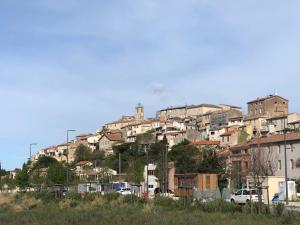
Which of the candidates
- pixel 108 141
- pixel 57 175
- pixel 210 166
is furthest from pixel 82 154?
pixel 210 166

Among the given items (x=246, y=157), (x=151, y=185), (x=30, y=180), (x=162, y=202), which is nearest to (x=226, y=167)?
(x=246, y=157)

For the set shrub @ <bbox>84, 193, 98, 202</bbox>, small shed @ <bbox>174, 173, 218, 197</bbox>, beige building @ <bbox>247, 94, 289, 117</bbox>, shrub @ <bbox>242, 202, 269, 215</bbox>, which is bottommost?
shrub @ <bbox>84, 193, 98, 202</bbox>

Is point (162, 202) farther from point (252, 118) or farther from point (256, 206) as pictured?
point (252, 118)

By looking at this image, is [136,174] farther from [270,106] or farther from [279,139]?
[270,106]

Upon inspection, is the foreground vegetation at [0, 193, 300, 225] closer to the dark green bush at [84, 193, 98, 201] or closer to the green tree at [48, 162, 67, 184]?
the dark green bush at [84, 193, 98, 201]

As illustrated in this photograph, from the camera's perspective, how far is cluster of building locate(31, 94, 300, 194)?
86812 mm

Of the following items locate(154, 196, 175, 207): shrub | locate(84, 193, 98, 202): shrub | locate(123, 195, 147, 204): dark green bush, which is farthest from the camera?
locate(84, 193, 98, 202): shrub

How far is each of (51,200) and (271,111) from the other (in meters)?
111

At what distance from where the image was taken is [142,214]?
3228 cm

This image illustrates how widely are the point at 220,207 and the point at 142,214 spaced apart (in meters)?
5.77

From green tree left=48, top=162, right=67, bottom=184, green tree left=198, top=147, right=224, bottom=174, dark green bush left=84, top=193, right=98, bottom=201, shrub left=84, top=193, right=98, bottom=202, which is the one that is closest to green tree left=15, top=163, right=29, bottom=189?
green tree left=48, top=162, right=67, bottom=184

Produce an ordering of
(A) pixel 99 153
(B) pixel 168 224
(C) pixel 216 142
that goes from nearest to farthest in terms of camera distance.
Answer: (B) pixel 168 224 < (C) pixel 216 142 < (A) pixel 99 153

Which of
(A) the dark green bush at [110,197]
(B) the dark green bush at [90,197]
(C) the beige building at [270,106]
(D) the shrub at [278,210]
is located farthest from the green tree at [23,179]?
(D) the shrub at [278,210]

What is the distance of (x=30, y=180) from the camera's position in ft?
347
